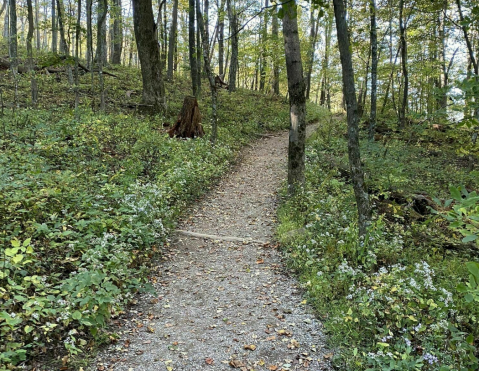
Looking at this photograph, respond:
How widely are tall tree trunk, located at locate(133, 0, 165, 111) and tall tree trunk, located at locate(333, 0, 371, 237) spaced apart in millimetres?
11010

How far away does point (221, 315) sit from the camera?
443cm

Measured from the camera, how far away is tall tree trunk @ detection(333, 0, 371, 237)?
4.31 meters

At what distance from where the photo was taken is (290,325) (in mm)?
4156

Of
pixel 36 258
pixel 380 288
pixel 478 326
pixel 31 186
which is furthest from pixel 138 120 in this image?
pixel 478 326

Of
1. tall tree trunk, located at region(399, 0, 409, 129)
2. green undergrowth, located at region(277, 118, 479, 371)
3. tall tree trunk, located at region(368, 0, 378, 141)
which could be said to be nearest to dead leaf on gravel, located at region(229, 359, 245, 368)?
green undergrowth, located at region(277, 118, 479, 371)

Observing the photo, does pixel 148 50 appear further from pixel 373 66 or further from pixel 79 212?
pixel 79 212

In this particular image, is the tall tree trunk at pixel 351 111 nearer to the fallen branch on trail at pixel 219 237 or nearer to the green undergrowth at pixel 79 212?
the fallen branch on trail at pixel 219 237

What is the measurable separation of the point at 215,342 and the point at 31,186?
4.40 m

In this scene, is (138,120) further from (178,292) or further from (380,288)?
(380,288)

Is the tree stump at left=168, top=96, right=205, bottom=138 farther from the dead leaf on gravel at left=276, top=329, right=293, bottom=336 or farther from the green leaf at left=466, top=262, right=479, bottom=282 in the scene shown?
the green leaf at left=466, top=262, right=479, bottom=282

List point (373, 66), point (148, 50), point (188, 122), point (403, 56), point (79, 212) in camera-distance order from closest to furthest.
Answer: point (79, 212), point (373, 66), point (188, 122), point (148, 50), point (403, 56)

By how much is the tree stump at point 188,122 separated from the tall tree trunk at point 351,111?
29.3ft

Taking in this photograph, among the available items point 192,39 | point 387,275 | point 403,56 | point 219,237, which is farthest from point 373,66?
point 387,275

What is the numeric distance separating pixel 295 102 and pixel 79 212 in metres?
5.77
